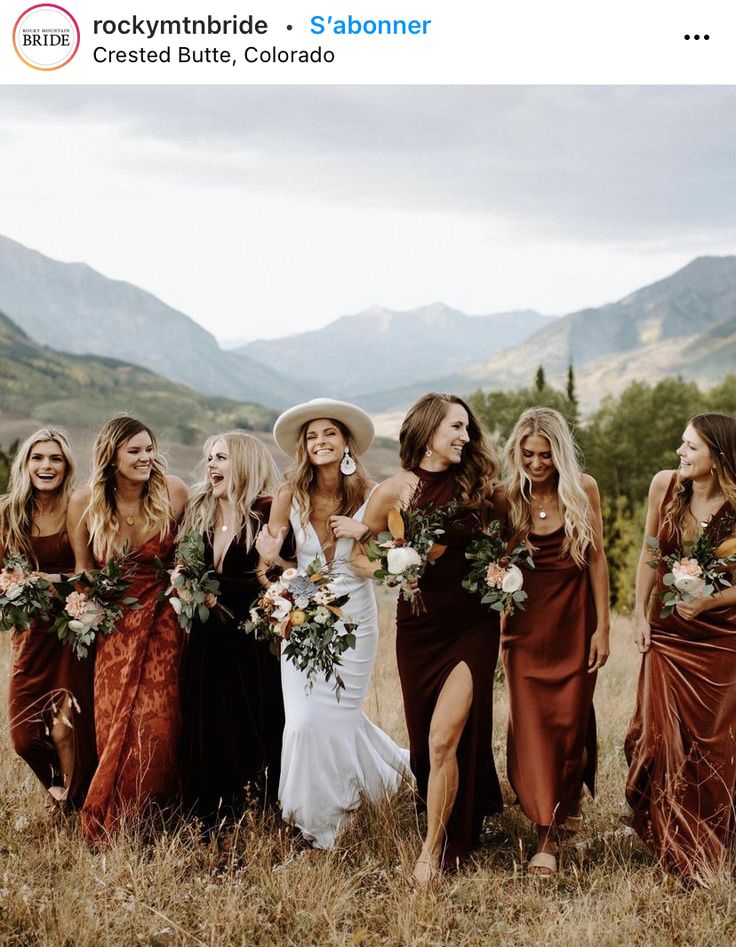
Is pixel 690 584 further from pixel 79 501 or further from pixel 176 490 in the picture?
pixel 79 501

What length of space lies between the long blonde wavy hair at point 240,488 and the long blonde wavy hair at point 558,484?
5.10ft

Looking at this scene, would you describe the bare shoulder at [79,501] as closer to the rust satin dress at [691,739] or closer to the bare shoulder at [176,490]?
the bare shoulder at [176,490]

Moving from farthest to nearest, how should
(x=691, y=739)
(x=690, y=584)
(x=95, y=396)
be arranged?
(x=95, y=396), (x=691, y=739), (x=690, y=584)

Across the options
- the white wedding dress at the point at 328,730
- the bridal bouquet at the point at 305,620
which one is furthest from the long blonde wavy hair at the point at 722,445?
the bridal bouquet at the point at 305,620

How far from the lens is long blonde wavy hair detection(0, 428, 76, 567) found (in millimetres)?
7113

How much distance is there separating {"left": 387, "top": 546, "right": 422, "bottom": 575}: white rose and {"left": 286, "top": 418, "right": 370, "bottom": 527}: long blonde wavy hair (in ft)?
2.69

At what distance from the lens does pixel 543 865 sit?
240 inches

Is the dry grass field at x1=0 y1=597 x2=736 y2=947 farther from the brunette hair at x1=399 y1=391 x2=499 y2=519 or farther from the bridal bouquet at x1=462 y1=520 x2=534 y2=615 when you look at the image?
the brunette hair at x1=399 y1=391 x2=499 y2=519

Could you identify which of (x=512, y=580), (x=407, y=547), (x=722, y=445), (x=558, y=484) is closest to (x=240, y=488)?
(x=407, y=547)

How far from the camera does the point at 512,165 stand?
14150cm

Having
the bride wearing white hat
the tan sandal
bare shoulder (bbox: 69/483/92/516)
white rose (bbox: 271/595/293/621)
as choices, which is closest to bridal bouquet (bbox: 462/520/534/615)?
the bride wearing white hat

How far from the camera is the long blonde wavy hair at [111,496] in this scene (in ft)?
22.2

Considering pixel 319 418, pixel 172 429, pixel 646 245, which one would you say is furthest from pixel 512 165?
pixel 319 418

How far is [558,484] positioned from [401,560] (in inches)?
42.6
